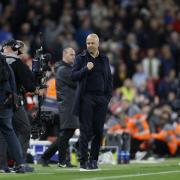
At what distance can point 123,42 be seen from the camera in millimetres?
28406

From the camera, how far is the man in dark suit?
1560 centimetres

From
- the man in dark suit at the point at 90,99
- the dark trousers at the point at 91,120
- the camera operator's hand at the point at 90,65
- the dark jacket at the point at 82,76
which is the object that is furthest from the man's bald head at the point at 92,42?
the dark trousers at the point at 91,120

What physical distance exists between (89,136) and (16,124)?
44.9 inches

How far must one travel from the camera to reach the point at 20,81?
15445 millimetres

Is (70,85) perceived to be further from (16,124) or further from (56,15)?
(56,15)

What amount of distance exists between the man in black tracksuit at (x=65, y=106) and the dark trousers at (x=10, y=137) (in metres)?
2.22

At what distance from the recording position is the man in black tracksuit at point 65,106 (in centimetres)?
1692

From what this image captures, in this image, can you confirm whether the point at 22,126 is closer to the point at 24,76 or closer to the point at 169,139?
the point at 24,76

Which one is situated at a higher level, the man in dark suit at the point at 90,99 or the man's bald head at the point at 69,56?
the man's bald head at the point at 69,56

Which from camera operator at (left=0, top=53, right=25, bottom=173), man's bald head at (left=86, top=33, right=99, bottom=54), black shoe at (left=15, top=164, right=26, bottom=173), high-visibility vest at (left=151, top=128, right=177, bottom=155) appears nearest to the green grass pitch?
black shoe at (left=15, top=164, right=26, bottom=173)

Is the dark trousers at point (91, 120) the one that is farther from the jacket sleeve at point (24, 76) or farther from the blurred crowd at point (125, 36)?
the blurred crowd at point (125, 36)

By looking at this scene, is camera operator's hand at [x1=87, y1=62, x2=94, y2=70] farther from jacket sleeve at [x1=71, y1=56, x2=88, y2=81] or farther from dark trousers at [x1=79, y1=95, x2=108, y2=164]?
dark trousers at [x1=79, y1=95, x2=108, y2=164]

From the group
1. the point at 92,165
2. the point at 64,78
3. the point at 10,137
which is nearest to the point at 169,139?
the point at 64,78

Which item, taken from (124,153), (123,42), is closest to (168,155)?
(124,153)
